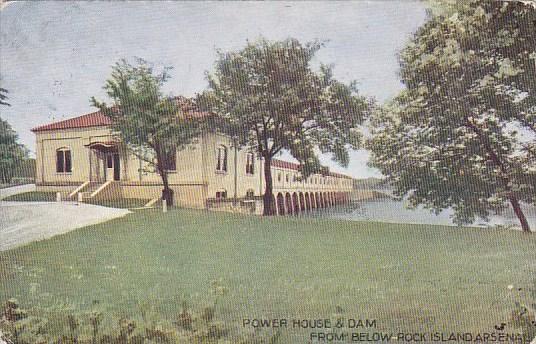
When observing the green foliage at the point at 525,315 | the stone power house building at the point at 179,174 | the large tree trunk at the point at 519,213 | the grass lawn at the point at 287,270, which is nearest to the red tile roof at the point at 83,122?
the stone power house building at the point at 179,174

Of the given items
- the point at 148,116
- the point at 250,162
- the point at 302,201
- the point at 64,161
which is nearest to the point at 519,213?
the point at 302,201

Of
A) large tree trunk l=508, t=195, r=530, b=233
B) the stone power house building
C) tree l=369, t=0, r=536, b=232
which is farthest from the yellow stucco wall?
large tree trunk l=508, t=195, r=530, b=233

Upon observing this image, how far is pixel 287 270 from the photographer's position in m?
1.96

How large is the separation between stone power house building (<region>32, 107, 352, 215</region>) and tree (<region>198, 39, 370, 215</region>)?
2.4 inches

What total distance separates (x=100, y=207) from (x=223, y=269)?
67 centimetres

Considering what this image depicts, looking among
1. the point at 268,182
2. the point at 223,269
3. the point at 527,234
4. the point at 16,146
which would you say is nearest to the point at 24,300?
the point at 16,146

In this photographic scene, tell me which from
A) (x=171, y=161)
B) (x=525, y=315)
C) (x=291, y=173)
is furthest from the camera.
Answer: (x=171, y=161)

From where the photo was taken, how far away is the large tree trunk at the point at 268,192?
201 centimetres

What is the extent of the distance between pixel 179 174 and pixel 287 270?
68 cm

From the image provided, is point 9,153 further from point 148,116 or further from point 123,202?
point 148,116

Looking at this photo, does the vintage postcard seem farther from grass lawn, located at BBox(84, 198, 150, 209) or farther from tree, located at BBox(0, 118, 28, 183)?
tree, located at BBox(0, 118, 28, 183)

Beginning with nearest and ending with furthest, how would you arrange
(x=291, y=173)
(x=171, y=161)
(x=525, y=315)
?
(x=525, y=315)
(x=291, y=173)
(x=171, y=161)

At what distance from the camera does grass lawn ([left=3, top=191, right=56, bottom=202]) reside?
214cm

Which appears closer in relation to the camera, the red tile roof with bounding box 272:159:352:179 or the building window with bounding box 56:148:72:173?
the red tile roof with bounding box 272:159:352:179
